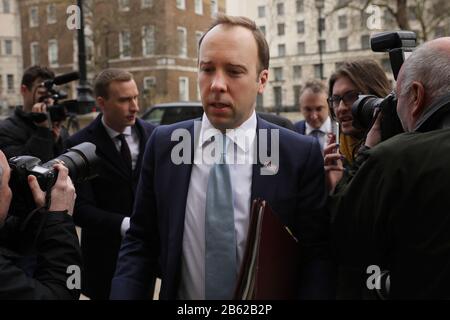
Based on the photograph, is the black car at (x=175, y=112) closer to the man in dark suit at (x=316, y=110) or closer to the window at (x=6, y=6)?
the man in dark suit at (x=316, y=110)

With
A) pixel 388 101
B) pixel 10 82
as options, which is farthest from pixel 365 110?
pixel 10 82

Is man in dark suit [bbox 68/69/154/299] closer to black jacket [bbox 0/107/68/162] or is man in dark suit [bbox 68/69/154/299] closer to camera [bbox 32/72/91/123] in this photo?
black jacket [bbox 0/107/68/162]

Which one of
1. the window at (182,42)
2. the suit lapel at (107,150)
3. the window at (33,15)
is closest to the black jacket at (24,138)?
the suit lapel at (107,150)

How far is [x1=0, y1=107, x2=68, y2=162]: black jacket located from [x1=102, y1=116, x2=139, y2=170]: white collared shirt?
0.38 meters

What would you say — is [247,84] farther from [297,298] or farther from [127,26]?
[127,26]

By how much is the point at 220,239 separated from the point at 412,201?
0.56 m

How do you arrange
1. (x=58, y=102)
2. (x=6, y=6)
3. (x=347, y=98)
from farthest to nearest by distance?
1. (x=6, y=6)
2. (x=58, y=102)
3. (x=347, y=98)

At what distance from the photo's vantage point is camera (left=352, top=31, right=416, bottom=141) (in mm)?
1692

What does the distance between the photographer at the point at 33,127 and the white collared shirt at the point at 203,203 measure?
1.78m

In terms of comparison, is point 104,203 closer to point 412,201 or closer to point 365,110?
point 365,110

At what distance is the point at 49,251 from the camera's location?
5.36 ft

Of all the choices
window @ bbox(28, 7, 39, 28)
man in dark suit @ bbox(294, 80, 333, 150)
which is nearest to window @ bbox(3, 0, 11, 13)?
window @ bbox(28, 7, 39, 28)

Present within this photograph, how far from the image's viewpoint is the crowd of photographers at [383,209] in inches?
52.6

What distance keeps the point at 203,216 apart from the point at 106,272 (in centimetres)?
167
